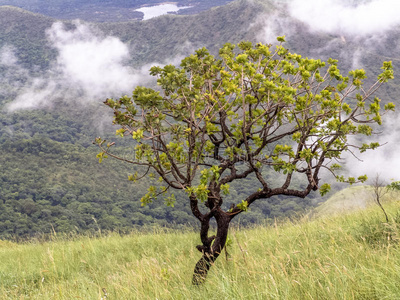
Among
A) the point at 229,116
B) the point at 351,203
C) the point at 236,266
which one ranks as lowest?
the point at 351,203

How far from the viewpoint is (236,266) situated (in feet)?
13.3

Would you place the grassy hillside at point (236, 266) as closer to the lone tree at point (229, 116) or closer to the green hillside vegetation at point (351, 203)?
the lone tree at point (229, 116)

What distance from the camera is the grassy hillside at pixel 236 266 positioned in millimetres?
3402

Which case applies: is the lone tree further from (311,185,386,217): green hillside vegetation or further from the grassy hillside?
(311,185,386,217): green hillside vegetation

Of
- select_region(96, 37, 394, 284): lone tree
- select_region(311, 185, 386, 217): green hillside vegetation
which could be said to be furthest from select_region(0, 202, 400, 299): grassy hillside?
select_region(311, 185, 386, 217): green hillside vegetation

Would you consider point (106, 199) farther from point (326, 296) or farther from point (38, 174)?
point (326, 296)

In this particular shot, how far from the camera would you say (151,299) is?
3.87m

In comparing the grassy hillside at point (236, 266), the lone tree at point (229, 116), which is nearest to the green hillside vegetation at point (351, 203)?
the grassy hillside at point (236, 266)

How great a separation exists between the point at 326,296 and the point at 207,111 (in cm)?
278

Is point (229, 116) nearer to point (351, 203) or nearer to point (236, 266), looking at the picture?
point (236, 266)

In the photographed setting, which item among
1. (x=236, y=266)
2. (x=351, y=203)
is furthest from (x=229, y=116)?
(x=351, y=203)

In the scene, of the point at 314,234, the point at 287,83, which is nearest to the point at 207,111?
the point at 287,83

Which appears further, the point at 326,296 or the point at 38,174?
the point at 38,174

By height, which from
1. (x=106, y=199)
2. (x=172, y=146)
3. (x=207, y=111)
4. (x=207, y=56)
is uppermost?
(x=207, y=56)
